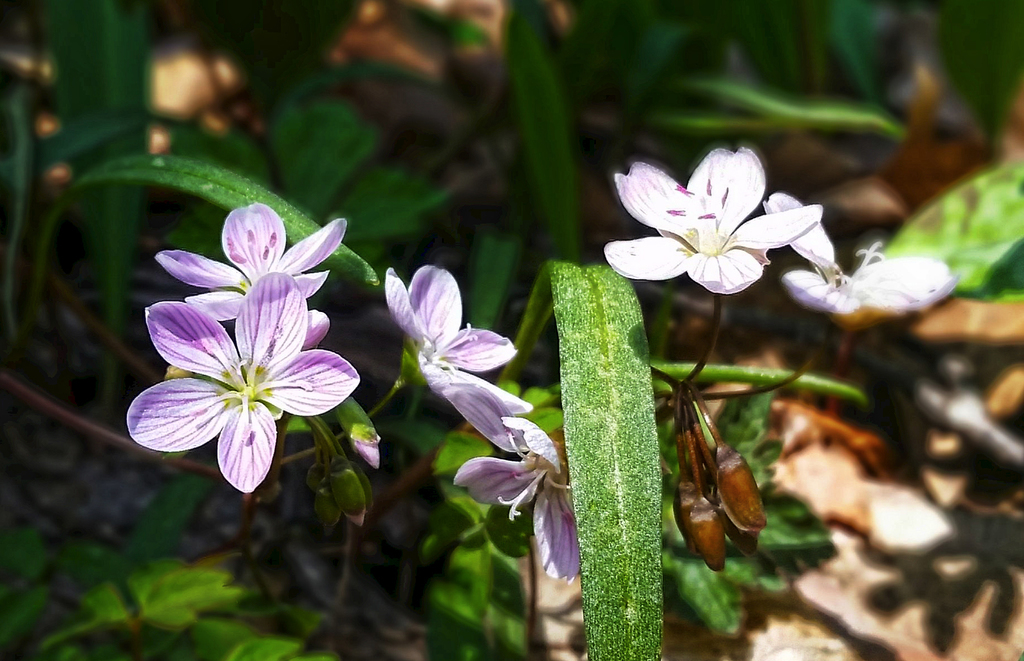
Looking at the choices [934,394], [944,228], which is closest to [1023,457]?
[934,394]

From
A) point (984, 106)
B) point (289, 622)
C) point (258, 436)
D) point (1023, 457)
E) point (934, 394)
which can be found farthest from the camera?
point (984, 106)

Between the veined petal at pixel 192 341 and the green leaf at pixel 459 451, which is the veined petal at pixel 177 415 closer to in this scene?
the veined petal at pixel 192 341

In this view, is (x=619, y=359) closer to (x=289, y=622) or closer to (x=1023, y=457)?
(x=289, y=622)

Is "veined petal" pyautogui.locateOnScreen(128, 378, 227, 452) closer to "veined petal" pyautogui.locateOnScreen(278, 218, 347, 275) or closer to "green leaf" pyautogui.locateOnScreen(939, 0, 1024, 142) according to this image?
"veined petal" pyautogui.locateOnScreen(278, 218, 347, 275)

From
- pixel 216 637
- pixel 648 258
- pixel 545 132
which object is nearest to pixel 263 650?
pixel 216 637

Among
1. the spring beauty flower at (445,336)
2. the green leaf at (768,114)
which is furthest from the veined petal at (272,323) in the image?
the green leaf at (768,114)
